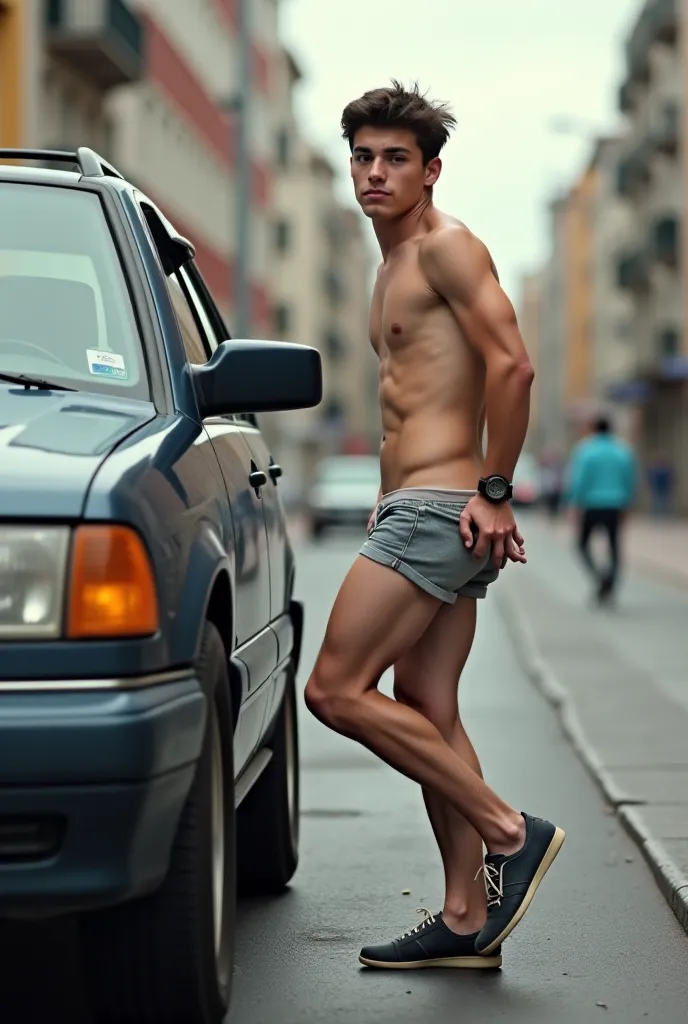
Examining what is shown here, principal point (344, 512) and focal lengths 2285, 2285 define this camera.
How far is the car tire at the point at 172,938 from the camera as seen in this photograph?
4133mm

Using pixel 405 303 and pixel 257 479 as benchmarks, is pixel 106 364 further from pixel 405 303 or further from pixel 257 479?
pixel 257 479

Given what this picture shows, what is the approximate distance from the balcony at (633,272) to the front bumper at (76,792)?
72395 millimetres

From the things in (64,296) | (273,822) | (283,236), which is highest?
(64,296)

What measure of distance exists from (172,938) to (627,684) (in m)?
9.32

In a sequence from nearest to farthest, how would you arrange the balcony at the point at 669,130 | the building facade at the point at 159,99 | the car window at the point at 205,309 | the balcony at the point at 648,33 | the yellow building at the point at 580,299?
the car window at the point at 205,309, the building facade at the point at 159,99, the balcony at the point at 648,33, the balcony at the point at 669,130, the yellow building at the point at 580,299

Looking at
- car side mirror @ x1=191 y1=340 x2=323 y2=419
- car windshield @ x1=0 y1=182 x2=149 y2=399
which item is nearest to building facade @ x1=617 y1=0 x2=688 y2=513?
car windshield @ x1=0 y1=182 x2=149 y2=399

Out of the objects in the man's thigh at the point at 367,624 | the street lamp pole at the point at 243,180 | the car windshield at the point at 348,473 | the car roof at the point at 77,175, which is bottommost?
the car windshield at the point at 348,473

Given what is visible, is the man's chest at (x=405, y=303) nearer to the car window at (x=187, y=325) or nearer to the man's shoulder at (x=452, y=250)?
the man's shoulder at (x=452, y=250)

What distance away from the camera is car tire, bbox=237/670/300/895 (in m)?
6.30

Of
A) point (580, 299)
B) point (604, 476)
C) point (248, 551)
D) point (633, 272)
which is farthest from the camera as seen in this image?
point (580, 299)

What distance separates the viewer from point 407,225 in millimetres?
5375

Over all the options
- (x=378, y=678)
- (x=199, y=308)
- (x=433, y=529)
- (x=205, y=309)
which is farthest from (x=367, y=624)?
(x=205, y=309)

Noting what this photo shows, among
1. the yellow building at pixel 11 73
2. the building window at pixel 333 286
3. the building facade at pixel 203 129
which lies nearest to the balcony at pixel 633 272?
the building facade at pixel 203 129

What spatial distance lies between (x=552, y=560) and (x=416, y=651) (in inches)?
1243
